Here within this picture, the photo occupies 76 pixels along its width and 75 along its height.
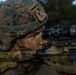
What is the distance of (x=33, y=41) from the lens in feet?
14.4

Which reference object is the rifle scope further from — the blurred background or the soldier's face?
the blurred background

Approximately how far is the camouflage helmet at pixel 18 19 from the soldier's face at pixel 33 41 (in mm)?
68

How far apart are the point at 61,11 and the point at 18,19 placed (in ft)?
73.2

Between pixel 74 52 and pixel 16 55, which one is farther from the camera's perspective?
pixel 16 55

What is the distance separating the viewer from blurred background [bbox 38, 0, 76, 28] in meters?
25.6

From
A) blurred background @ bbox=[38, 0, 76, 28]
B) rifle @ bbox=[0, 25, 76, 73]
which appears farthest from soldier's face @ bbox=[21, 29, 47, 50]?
blurred background @ bbox=[38, 0, 76, 28]

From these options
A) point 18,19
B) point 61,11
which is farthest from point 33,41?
point 61,11

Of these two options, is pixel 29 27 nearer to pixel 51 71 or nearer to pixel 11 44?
pixel 11 44

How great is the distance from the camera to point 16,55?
4426 mm

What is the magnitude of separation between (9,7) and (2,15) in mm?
127

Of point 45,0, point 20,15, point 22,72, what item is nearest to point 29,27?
point 20,15

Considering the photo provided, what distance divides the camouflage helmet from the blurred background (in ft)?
68.0

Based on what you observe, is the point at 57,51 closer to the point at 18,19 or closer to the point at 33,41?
the point at 33,41

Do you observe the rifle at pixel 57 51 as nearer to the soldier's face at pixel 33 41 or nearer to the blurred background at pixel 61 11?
the soldier's face at pixel 33 41
